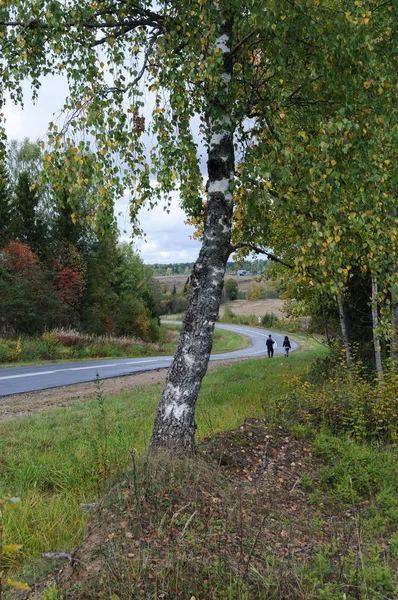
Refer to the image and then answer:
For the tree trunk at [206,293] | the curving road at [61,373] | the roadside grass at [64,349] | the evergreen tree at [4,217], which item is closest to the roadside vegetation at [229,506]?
the tree trunk at [206,293]

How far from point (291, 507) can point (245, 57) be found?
5294 millimetres

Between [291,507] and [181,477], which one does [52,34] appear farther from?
[291,507]

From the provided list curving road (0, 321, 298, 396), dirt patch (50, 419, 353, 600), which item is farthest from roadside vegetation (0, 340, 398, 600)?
curving road (0, 321, 298, 396)

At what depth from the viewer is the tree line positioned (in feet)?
78.5

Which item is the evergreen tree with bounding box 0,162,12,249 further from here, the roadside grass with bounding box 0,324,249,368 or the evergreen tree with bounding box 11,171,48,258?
the roadside grass with bounding box 0,324,249,368

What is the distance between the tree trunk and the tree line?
16.5 m

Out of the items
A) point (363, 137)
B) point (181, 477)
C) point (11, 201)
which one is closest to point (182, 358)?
point (181, 477)

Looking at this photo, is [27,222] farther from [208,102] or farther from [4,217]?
[208,102]

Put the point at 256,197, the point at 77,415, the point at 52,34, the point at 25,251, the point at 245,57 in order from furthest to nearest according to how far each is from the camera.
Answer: the point at 25,251
the point at 77,415
the point at 245,57
the point at 256,197
the point at 52,34

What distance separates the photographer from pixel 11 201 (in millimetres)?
30547

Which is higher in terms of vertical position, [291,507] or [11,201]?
[11,201]

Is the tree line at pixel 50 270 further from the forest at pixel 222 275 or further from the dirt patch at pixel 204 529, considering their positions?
the dirt patch at pixel 204 529

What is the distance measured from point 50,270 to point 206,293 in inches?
1014

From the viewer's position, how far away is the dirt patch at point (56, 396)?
30.1 ft
